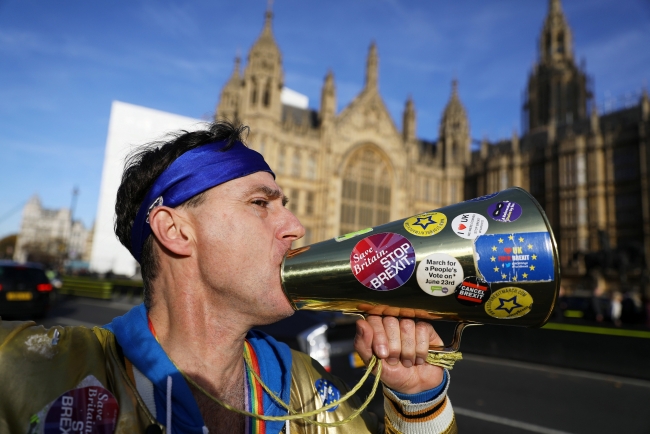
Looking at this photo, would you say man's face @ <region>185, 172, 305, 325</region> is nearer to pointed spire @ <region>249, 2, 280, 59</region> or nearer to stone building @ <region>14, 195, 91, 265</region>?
pointed spire @ <region>249, 2, 280, 59</region>

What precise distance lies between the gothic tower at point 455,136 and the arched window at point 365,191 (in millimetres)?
9505

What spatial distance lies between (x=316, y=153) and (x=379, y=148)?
6707 millimetres

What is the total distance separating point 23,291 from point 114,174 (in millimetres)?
25877

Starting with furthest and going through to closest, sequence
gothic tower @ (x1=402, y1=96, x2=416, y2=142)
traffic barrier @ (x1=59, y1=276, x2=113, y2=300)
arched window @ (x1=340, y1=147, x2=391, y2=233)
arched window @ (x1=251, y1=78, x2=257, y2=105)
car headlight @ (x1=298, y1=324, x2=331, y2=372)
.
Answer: gothic tower @ (x1=402, y1=96, x2=416, y2=142) < arched window @ (x1=340, y1=147, x2=391, y2=233) < arched window @ (x1=251, y1=78, x2=257, y2=105) < traffic barrier @ (x1=59, y1=276, x2=113, y2=300) < car headlight @ (x1=298, y1=324, x2=331, y2=372)

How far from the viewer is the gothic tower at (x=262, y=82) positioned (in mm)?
34531

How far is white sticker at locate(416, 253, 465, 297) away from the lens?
1206mm

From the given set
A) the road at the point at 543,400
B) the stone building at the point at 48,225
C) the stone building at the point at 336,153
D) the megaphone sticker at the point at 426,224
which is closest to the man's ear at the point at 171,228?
the megaphone sticker at the point at 426,224

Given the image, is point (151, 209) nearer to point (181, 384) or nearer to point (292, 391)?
point (181, 384)

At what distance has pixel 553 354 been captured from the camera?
9.84 metres

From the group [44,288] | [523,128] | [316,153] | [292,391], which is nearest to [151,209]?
[292,391]

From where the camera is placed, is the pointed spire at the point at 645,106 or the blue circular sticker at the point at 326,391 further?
the pointed spire at the point at 645,106

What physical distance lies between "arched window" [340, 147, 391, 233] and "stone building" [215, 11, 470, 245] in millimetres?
94

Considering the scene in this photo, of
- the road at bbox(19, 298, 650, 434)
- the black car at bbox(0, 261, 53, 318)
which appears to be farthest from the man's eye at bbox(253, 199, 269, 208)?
the black car at bbox(0, 261, 53, 318)

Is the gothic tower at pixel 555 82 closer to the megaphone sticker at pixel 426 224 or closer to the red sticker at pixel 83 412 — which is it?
the megaphone sticker at pixel 426 224
